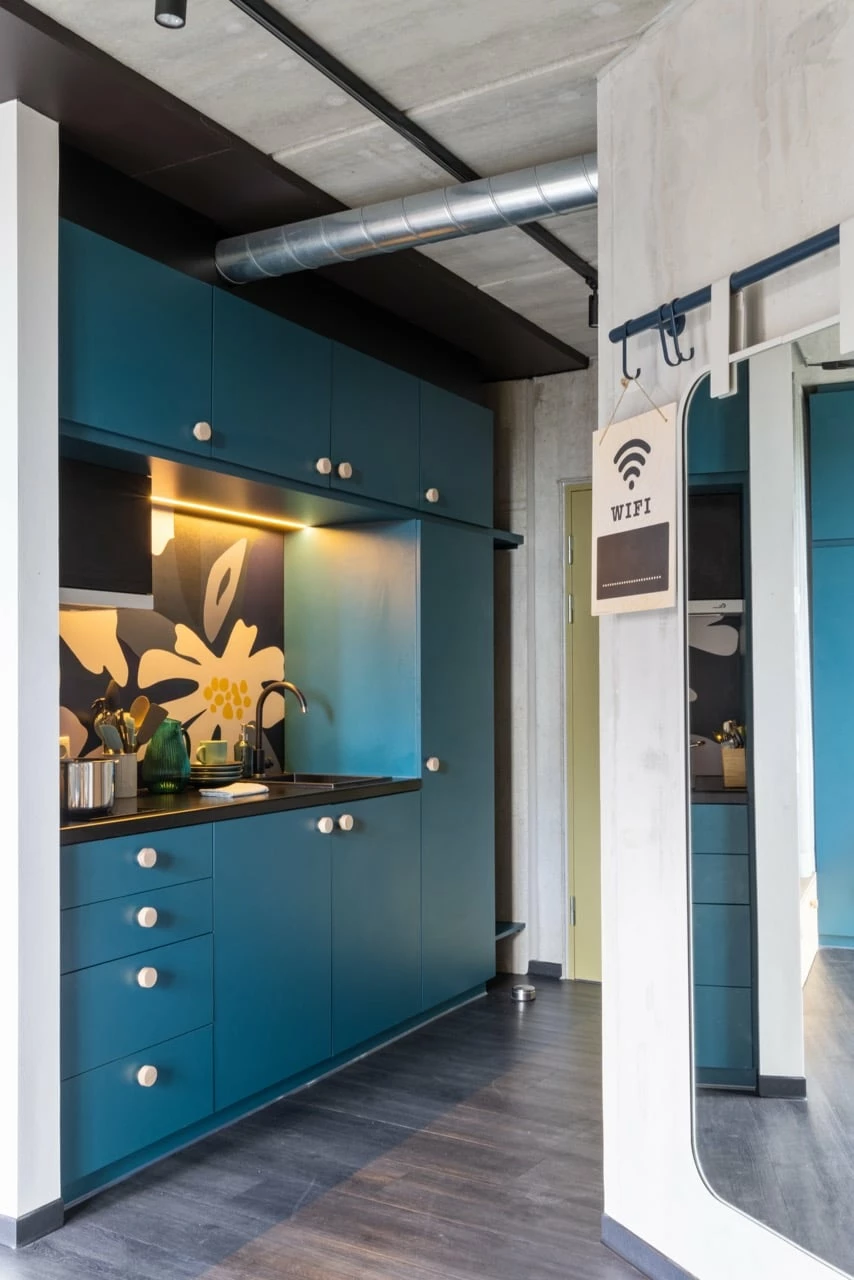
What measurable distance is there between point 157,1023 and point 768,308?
7.30ft

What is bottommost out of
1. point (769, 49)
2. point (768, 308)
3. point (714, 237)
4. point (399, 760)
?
point (399, 760)

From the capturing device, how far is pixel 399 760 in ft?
13.8

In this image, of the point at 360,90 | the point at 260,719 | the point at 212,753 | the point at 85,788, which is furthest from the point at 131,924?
the point at 360,90

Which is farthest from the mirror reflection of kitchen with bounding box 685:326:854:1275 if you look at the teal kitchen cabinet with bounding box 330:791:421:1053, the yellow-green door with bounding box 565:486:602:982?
the yellow-green door with bounding box 565:486:602:982

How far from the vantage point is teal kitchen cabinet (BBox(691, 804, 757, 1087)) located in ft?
7.34

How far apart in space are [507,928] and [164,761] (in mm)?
2016

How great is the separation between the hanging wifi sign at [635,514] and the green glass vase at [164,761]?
1525 millimetres

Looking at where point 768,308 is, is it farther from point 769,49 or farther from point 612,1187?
point 612,1187

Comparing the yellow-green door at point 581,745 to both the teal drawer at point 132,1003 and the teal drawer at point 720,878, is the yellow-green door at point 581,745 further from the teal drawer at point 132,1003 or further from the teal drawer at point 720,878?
the teal drawer at point 720,878

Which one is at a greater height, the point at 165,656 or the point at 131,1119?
the point at 165,656

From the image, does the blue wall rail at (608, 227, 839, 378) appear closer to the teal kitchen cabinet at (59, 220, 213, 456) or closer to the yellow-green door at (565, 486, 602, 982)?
the teal kitchen cabinet at (59, 220, 213, 456)

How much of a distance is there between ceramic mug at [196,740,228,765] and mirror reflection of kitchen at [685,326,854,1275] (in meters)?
1.90

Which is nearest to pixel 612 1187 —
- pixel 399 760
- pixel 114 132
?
pixel 399 760

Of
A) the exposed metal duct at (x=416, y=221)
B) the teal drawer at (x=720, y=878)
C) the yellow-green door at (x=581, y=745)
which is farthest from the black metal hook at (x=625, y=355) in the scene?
the yellow-green door at (x=581, y=745)
